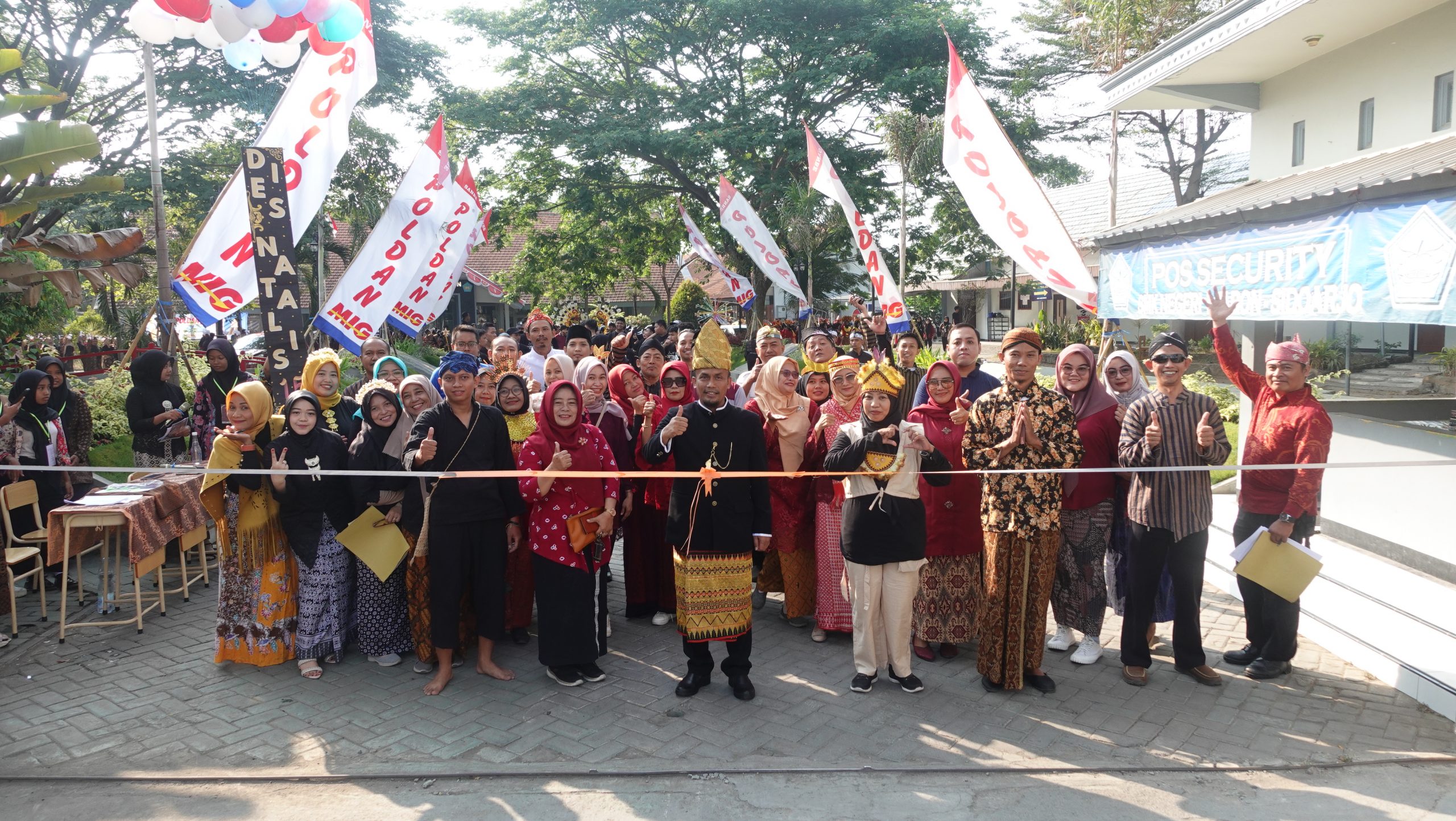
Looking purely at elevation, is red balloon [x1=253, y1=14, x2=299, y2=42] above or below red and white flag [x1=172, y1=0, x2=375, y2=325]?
above

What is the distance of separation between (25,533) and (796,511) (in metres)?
5.48

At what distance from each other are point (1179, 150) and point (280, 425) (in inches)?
1087

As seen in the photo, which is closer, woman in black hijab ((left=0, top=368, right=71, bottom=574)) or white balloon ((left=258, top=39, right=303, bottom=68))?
woman in black hijab ((left=0, top=368, right=71, bottom=574))

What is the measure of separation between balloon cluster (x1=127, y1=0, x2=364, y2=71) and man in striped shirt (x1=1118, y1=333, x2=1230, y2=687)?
590cm

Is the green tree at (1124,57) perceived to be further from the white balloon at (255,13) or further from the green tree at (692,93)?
the white balloon at (255,13)

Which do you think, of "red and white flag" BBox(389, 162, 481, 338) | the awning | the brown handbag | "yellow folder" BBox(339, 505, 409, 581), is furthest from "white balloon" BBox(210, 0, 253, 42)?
the awning

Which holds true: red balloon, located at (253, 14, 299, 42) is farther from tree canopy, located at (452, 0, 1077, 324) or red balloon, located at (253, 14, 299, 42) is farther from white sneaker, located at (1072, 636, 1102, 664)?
tree canopy, located at (452, 0, 1077, 324)

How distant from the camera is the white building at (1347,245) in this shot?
203 inches

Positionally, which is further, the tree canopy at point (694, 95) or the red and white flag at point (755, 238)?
the tree canopy at point (694, 95)

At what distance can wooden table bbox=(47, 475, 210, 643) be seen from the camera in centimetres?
528

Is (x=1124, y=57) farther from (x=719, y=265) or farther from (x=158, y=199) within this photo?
(x=158, y=199)

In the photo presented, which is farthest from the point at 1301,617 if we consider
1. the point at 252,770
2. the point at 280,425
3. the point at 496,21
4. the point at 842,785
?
the point at 496,21

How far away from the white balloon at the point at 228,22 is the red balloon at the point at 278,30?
16 cm

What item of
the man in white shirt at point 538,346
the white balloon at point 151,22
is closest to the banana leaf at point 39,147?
the white balloon at point 151,22
